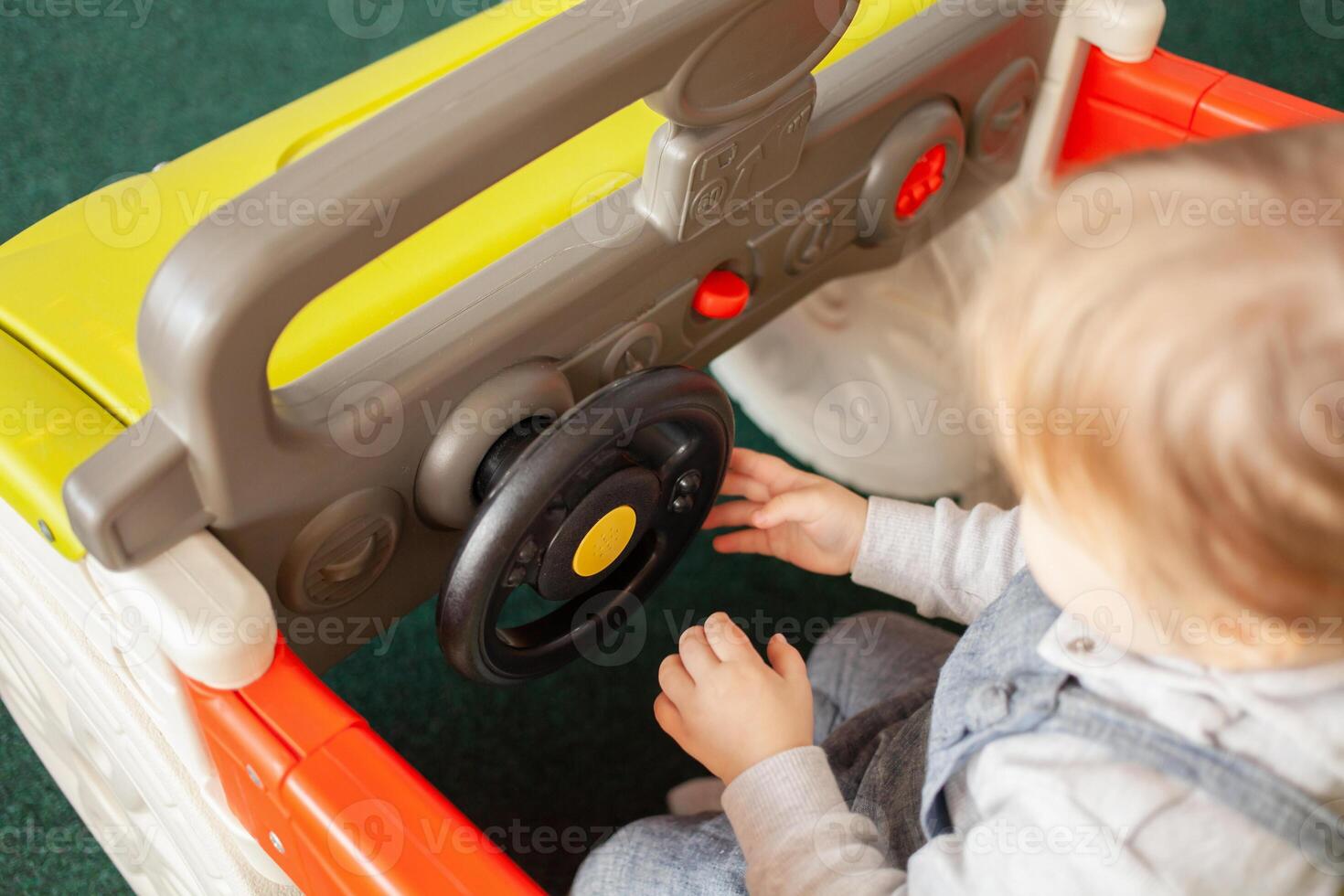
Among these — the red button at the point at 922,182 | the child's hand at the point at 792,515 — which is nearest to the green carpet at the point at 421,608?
the child's hand at the point at 792,515

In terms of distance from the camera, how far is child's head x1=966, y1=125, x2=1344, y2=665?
0.39 m

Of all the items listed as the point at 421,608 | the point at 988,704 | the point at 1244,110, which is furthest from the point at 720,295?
the point at 421,608

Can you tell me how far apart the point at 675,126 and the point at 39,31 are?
1.25m

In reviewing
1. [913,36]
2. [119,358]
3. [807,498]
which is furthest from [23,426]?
[913,36]

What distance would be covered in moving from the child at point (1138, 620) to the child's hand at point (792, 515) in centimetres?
12

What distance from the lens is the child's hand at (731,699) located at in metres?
0.63

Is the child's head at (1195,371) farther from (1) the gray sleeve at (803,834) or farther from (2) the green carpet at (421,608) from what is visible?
(2) the green carpet at (421,608)

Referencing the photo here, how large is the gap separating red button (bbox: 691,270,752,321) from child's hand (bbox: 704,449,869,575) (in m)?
0.11

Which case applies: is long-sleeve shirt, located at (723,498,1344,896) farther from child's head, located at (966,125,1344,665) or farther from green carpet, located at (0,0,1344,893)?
green carpet, located at (0,0,1344,893)

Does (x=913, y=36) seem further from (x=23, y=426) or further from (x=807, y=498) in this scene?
(x=23, y=426)

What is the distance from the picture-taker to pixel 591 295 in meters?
0.63

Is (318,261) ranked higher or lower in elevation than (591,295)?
higher

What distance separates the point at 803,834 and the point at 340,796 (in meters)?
0.22

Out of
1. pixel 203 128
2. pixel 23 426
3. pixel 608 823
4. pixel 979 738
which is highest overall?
pixel 23 426
